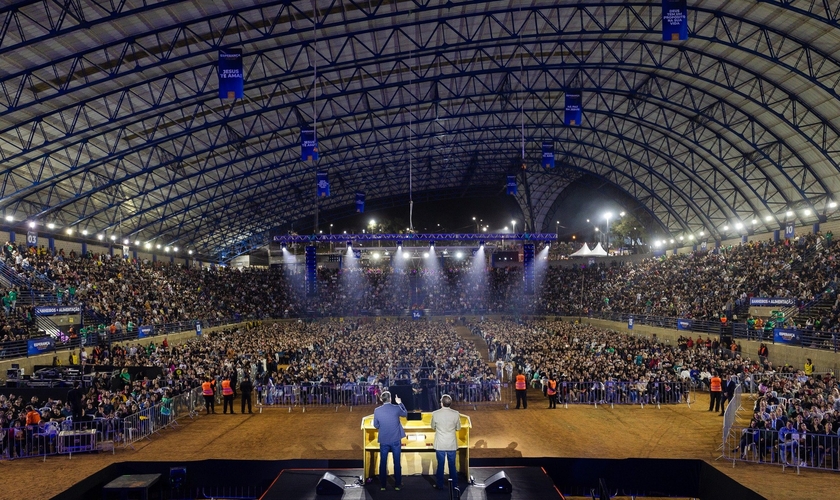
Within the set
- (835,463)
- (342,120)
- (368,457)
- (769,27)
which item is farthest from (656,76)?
(368,457)

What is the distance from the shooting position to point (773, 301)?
29.8 m

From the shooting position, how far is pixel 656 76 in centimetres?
3591

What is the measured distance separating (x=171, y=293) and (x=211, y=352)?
19226 millimetres

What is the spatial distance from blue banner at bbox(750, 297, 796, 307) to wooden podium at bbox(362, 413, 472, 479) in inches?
1042

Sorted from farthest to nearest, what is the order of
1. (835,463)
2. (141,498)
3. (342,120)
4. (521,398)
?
(342,120) → (521,398) → (835,463) → (141,498)

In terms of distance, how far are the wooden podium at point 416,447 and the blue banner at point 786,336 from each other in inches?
827

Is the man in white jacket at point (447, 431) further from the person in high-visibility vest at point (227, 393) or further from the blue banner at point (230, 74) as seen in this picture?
the blue banner at point (230, 74)

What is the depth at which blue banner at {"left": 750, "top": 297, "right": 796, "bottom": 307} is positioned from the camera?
96.3ft

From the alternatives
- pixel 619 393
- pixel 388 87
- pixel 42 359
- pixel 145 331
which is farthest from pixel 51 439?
pixel 388 87

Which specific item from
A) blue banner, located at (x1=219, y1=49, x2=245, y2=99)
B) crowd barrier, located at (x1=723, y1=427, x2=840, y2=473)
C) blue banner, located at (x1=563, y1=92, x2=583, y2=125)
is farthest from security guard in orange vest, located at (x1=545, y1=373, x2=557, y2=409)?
blue banner, located at (x1=219, y1=49, x2=245, y2=99)

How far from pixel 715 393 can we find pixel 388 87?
21330mm

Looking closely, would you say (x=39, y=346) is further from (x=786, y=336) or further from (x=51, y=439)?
(x=786, y=336)

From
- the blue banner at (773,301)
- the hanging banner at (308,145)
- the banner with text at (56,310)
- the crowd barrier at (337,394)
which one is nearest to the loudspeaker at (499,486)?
the crowd barrier at (337,394)

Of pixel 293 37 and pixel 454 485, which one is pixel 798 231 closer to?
pixel 293 37
